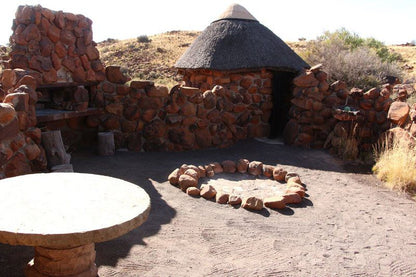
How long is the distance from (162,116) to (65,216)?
4.98 meters

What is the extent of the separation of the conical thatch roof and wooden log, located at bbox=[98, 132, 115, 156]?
3.07m

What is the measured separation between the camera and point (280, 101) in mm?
9320

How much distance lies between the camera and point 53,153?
5.40m

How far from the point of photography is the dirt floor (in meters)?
3.45

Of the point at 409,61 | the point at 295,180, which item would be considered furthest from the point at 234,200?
the point at 409,61

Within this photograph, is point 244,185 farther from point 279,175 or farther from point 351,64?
point 351,64

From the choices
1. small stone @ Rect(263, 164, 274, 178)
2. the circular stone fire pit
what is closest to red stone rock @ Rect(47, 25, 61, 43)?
the circular stone fire pit

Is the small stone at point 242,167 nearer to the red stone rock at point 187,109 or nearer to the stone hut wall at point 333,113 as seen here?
the red stone rock at point 187,109

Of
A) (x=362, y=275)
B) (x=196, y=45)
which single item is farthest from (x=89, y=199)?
(x=196, y=45)

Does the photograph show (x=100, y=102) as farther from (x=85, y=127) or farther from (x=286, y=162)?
(x=286, y=162)

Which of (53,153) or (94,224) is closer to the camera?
(94,224)

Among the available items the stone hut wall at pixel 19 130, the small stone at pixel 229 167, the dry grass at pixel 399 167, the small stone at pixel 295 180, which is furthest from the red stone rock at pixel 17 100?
the dry grass at pixel 399 167

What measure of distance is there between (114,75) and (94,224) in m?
5.18

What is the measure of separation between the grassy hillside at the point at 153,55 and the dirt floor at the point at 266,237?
1353 centimetres
